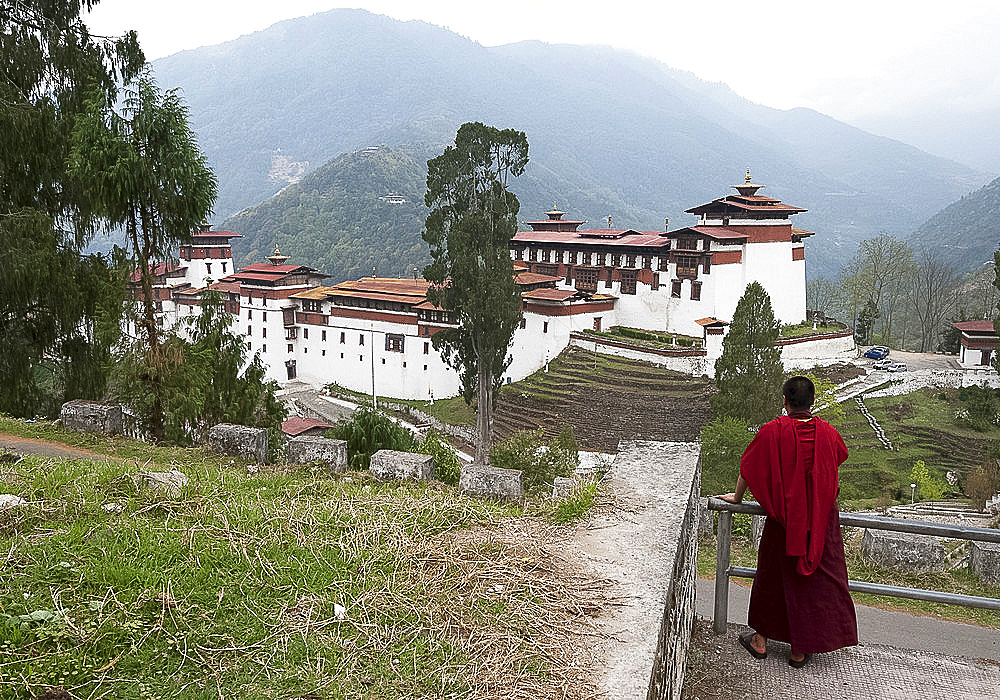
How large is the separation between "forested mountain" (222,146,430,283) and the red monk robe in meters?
64.5

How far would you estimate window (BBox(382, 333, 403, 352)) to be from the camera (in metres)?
37.3

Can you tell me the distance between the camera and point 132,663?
105 inches

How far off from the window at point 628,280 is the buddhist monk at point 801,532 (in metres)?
33.6

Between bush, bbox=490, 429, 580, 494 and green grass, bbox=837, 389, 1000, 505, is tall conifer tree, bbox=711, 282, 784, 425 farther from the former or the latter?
bush, bbox=490, 429, 580, 494

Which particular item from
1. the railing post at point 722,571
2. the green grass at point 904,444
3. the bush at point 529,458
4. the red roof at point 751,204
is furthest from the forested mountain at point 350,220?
the railing post at point 722,571

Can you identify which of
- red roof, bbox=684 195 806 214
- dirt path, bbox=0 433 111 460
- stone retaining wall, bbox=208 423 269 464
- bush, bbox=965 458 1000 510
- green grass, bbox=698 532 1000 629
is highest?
red roof, bbox=684 195 806 214

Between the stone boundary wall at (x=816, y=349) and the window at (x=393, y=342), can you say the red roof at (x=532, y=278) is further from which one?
the stone boundary wall at (x=816, y=349)

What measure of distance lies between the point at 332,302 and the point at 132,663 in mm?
38920

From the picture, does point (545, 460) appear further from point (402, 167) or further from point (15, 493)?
point (402, 167)

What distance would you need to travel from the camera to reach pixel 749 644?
3.40 metres

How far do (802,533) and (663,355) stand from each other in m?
28.4

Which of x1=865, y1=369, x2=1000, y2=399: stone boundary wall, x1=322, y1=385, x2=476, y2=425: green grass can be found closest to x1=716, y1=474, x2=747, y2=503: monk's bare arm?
x1=322, y1=385, x2=476, y2=425: green grass

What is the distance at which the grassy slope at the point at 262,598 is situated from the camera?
269 cm

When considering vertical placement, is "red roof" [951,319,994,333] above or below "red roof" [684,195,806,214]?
below
